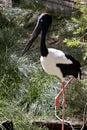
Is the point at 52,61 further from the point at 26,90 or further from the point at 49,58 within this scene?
the point at 26,90

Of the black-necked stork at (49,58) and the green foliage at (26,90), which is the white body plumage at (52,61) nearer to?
the black-necked stork at (49,58)

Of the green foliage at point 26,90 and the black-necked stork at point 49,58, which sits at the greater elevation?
the black-necked stork at point 49,58

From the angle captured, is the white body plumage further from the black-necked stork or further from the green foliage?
the green foliage

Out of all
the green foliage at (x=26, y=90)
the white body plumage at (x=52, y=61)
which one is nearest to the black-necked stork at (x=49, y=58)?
the white body plumage at (x=52, y=61)

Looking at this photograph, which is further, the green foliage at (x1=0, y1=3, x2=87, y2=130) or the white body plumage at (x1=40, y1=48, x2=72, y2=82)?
the green foliage at (x1=0, y1=3, x2=87, y2=130)

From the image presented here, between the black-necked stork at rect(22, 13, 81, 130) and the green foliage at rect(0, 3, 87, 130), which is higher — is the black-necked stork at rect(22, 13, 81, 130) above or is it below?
above

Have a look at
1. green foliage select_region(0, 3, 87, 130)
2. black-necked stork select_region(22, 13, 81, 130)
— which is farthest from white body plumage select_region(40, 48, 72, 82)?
green foliage select_region(0, 3, 87, 130)

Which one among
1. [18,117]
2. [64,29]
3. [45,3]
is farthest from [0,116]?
[45,3]

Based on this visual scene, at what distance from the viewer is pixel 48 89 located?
4.46m

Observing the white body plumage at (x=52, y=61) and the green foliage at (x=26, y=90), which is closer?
the white body plumage at (x=52, y=61)

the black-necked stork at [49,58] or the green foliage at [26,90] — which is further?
the green foliage at [26,90]

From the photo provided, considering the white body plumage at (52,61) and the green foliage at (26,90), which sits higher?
the white body plumage at (52,61)

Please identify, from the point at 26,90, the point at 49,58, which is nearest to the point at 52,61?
the point at 49,58

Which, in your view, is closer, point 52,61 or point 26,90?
point 52,61
